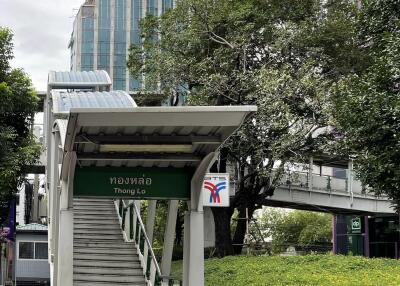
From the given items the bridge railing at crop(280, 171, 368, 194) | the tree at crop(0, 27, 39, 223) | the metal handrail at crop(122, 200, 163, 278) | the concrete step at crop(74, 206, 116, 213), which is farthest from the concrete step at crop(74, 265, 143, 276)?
the bridge railing at crop(280, 171, 368, 194)

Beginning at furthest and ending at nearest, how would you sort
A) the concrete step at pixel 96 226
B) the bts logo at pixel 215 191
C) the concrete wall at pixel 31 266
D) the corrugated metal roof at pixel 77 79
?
the concrete wall at pixel 31 266, the corrugated metal roof at pixel 77 79, the concrete step at pixel 96 226, the bts logo at pixel 215 191

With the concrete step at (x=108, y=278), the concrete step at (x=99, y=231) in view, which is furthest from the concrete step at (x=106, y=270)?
the concrete step at (x=99, y=231)

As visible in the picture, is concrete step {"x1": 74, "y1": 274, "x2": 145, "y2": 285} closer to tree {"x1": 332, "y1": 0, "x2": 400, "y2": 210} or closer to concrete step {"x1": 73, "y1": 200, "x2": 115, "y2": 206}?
concrete step {"x1": 73, "y1": 200, "x2": 115, "y2": 206}

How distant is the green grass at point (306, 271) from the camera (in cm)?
1273

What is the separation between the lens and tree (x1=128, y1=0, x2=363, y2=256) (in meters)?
19.4

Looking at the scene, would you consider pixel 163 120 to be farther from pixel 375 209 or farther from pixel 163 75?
pixel 375 209

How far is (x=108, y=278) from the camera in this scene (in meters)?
11.7

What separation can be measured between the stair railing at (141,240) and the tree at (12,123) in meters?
3.34

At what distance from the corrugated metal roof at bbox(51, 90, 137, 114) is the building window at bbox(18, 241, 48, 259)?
856 inches

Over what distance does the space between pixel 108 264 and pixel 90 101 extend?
361cm

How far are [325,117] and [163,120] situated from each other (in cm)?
1275

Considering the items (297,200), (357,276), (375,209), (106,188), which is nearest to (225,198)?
(357,276)

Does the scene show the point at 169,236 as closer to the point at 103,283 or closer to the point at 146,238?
the point at 146,238

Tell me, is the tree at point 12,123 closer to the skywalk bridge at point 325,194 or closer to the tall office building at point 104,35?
the skywalk bridge at point 325,194
